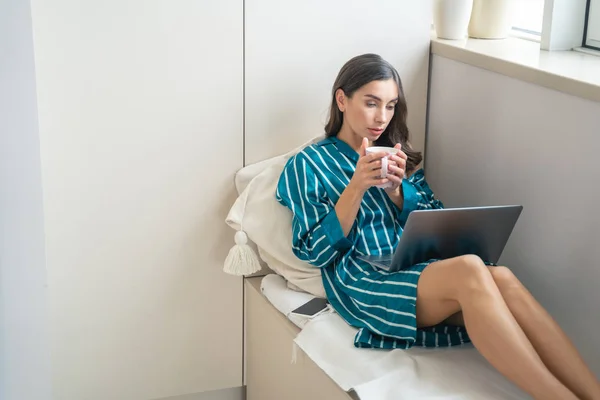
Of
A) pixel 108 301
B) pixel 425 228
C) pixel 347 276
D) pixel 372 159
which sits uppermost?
pixel 372 159

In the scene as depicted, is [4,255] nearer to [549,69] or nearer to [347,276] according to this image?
[347,276]

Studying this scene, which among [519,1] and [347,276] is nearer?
[347,276]

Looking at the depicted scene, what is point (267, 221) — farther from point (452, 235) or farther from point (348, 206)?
point (452, 235)

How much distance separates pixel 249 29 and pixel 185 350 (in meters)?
0.82

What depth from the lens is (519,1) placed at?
2.34 meters

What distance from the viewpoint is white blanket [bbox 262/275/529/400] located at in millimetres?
1562

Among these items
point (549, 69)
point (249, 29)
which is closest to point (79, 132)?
point (249, 29)

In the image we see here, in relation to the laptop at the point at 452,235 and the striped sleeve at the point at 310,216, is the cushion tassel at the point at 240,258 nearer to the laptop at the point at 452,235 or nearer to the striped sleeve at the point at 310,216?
the striped sleeve at the point at 310,216

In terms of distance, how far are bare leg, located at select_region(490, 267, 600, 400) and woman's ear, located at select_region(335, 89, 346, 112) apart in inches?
21.6

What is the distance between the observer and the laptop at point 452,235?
5.52 ft

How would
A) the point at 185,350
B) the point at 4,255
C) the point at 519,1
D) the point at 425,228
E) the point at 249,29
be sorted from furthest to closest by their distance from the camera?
the point at 519,1 < the point at 185,350 < the point at 249,29 < the point at 4,255 < the point at 425,228

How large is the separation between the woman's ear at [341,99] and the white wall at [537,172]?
1.09ft

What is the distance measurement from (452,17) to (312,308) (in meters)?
0.86

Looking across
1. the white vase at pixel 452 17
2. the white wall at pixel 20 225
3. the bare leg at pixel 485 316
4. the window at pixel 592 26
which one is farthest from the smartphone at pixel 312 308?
the window at pixel 592 26
